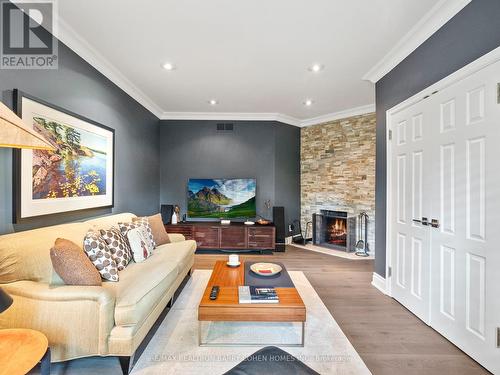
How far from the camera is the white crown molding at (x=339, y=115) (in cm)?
461

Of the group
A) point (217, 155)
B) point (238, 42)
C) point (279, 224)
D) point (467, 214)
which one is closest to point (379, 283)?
point (467, 214)

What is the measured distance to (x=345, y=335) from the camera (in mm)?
2111

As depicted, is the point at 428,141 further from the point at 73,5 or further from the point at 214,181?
the point at 214,181

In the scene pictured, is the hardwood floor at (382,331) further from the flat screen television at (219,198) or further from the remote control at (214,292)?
the flat screen television at (219,198)

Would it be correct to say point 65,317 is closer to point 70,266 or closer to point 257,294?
point 70,266

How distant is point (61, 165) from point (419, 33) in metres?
3.68

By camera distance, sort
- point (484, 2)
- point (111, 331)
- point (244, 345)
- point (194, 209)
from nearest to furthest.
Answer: point (111, 331)
point (484, 2)
point (244, 345)
point (194, 209)

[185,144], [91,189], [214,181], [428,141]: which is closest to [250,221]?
[214,181]

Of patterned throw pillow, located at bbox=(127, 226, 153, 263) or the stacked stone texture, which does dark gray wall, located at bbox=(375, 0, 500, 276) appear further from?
patterned throw pillow, located at bbox=(127, 226, 153, 263)

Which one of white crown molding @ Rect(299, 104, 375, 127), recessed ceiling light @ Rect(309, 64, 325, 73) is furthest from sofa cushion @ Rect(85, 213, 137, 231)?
white crown molding @ Rect(299, 104, 375, 127)

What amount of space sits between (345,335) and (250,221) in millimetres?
3144

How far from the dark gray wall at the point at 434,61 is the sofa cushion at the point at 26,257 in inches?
134

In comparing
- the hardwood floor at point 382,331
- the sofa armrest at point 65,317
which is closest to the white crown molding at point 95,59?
the sofa armrest at point 65,317

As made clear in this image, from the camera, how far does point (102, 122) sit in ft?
10.1
